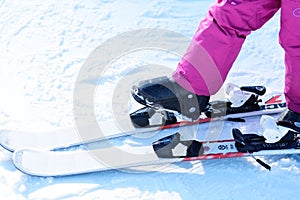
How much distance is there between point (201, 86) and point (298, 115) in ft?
Answer: 1.23

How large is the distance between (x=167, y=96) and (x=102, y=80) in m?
0.69

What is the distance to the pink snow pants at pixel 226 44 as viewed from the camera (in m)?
1.76

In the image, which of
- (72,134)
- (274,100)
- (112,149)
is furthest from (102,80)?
(274,100)

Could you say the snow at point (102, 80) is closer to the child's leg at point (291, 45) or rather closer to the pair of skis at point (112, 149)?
the pair of skis at point (112, 149)

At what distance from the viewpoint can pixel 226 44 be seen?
181 cm

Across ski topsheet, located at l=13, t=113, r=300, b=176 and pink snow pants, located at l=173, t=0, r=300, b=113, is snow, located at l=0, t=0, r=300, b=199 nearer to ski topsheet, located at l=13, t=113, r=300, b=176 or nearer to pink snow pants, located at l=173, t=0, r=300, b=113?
ski topsheet, located at l=13, t=113, r=300, b=176

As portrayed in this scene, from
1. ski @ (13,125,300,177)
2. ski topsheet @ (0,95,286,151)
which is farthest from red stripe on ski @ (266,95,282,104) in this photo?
ski @ (13,125,300,177)

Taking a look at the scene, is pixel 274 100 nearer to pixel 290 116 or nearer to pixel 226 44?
pixel 290 116

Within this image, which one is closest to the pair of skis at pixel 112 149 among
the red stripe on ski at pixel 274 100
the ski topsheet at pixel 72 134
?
the ski topsheet at pixel 72 134

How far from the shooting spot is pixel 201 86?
6.10ft

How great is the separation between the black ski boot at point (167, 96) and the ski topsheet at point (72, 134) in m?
0.16

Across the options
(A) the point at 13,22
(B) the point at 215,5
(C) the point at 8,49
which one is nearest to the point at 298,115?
(B) the point at 215,5

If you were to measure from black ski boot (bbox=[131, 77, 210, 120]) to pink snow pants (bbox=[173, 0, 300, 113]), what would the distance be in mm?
25

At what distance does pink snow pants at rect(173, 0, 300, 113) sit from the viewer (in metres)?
1.76
